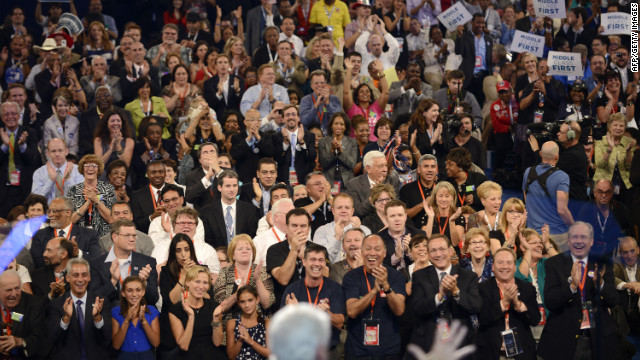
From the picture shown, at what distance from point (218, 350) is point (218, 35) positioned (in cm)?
738

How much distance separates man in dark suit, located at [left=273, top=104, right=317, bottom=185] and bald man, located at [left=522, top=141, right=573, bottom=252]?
7.47 ft

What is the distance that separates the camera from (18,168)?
9984mm

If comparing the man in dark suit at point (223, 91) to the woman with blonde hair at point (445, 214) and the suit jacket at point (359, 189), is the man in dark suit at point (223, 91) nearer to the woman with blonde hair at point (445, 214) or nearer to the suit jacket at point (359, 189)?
the suit jacket at point (359, 189)

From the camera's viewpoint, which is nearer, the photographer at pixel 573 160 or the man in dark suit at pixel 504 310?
the man in dark suit at pixel 504 310

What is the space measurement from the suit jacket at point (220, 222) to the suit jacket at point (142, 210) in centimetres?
63

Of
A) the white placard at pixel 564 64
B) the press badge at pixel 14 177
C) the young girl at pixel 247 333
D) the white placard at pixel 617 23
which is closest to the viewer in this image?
the young girl at pixel 247 333

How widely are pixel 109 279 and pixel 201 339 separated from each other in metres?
0.97

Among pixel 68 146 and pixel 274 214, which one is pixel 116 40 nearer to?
pixel 68 146

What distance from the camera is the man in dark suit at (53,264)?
24.4 feet

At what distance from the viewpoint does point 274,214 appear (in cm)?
793

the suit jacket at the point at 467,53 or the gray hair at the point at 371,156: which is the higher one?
the suit jacket at the point at 467,53

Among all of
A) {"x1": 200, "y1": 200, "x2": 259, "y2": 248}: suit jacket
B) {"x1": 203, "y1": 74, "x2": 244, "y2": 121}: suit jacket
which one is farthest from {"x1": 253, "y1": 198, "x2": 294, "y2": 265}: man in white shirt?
{"x1": 203, "y1": 74, "x2": 244, "y2": 121}: suit jacket

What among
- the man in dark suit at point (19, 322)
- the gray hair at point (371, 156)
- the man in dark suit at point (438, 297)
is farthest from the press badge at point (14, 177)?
the man in dark suit at point (438, 297)

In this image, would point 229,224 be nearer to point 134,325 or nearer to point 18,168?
point 134,325
